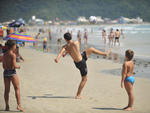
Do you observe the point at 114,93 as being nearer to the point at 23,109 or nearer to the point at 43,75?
the point at 23,109

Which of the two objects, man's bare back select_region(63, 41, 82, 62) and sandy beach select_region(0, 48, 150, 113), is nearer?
sandy beach select_region(0, 48, 150, 113)

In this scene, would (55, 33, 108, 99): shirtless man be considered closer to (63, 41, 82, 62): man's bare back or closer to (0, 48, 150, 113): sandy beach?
(63, 41, 82, 62): man's bare back

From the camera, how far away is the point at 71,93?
6785 mm

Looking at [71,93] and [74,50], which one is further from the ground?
[74,50]

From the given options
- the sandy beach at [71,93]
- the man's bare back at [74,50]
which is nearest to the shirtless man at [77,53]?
the man's bare back at [74,50]

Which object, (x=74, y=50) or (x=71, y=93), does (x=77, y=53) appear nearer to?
(x=74, y=50)

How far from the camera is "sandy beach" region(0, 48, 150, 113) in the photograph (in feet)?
18.1

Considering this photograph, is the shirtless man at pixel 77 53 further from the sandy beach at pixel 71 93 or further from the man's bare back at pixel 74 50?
the sandy beach at pixel 71 93

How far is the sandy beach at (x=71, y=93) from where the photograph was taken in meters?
5.51

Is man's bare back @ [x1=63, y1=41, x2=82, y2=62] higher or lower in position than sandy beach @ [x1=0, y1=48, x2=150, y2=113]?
higher

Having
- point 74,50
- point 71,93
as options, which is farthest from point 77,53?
point 71,93

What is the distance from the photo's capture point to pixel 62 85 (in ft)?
25.0

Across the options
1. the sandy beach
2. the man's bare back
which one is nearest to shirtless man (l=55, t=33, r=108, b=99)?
the man's bare back

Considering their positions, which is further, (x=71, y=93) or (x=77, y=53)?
(x=71, y=93)
